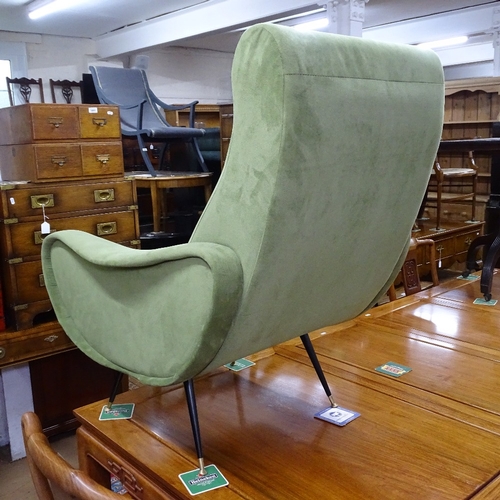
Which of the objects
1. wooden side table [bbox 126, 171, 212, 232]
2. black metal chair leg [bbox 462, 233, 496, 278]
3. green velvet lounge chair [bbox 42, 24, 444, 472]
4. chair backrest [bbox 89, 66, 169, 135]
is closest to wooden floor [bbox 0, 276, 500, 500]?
green velvet lounge chair [bbox 42, 24, 444, 472]

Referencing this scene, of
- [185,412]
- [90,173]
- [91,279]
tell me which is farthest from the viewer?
[90,173]

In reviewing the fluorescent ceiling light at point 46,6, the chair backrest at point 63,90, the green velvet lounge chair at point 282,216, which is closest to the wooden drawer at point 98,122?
the green velvet lounge chair at point 282,216

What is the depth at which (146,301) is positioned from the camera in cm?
111

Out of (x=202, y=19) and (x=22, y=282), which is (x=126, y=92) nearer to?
(x=202, y=19)

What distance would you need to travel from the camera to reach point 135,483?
1.17 metres

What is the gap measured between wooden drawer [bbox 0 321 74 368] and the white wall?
598cm

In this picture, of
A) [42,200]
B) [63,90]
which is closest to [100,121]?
[42,200]

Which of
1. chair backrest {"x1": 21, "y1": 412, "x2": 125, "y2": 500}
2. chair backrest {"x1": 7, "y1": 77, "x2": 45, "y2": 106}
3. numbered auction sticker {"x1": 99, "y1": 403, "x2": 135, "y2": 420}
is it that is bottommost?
numbered auction sticker {"x1": 99, "y1": 403, "x2": 135, "y2": 420}

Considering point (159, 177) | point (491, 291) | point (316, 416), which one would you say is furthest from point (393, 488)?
point (159, 177)

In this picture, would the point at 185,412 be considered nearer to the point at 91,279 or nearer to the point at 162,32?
the point at 91,279

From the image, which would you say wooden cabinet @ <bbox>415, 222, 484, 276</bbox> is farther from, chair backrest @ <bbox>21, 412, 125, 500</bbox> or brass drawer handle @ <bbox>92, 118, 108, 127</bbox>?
chair backrest @ <bbox>21, 412, 125, 500</bbox>

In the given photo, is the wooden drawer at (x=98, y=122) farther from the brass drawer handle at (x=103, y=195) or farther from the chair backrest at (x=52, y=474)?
the chair backrest at (x=52, y=474)

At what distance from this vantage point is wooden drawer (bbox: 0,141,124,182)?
2.19 m

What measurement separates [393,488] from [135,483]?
0.52 m
